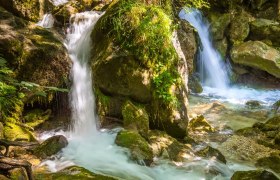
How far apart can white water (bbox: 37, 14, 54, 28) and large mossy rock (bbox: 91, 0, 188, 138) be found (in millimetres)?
2404

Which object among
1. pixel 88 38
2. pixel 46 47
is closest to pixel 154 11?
pixel 88 38

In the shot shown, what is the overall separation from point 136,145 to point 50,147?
144cm

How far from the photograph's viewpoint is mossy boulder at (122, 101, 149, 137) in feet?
21.1

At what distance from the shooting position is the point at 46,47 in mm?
6754

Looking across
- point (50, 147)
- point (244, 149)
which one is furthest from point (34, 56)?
point (244, 149)

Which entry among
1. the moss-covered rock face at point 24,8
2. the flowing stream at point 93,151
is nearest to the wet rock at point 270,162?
the flowing stream at point 93,151

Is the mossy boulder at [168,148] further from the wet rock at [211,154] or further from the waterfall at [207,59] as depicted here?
the waterfall at [207,59]

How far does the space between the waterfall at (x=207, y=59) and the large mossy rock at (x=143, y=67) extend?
566 cm

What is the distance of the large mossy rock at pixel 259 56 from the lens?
12.1 meters

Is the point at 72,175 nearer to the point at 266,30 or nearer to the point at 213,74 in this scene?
the point at 213,74

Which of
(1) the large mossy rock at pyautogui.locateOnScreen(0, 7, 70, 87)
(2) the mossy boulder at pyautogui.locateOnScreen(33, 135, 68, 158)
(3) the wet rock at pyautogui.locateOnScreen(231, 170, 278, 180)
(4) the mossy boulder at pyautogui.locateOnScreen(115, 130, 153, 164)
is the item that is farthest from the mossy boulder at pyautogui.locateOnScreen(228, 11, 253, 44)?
(2) the mossy boulder at pyautogui.locateOnScreen(33, 135, 68, 158)

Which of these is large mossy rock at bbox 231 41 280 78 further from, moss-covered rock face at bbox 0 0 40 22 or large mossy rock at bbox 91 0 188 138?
moss-covered rock face at bbox 0 0 40 22

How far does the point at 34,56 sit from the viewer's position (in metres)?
6.61

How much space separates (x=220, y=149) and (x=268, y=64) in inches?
270
